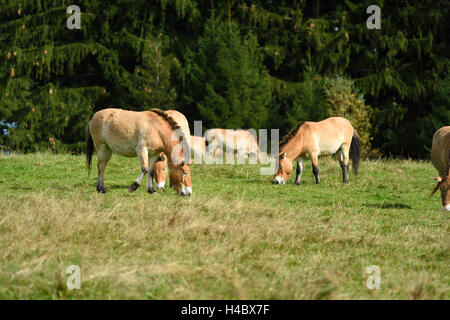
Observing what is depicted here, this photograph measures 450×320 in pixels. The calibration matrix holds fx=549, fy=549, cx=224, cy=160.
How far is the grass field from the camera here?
4504mm

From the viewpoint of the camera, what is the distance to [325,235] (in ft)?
22.1

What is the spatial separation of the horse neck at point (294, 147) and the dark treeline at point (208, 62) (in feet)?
40.4

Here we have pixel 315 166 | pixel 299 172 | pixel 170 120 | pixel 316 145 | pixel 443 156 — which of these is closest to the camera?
pixel 170 120

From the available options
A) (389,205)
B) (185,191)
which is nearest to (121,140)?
(185,191)

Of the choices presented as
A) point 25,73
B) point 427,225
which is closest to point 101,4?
point 25,73

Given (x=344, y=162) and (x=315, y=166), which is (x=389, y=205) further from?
(x=344, y=162)

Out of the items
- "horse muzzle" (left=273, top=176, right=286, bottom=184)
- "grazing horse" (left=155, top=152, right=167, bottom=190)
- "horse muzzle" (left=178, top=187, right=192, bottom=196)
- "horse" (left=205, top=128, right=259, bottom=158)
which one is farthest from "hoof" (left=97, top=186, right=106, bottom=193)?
"horse" (left=205, top=128, right=259, bottom=158)

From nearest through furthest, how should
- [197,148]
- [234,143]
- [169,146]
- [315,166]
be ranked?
1. [169,146]
2. [315,166]
3. [197,148]
4. [234,143]

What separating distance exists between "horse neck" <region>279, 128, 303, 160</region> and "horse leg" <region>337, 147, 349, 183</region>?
1.32 meters

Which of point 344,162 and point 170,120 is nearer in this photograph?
point 170,120

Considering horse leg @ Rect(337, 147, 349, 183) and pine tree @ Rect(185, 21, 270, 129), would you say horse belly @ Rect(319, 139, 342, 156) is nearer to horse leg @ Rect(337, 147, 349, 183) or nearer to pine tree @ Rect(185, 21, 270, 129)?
horse leg @ Rect(337, 147, 349, 183)

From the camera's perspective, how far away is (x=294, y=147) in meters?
13.6

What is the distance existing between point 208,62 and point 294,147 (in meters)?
13.8

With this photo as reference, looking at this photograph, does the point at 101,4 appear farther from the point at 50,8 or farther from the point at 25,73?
the point at 25,73
